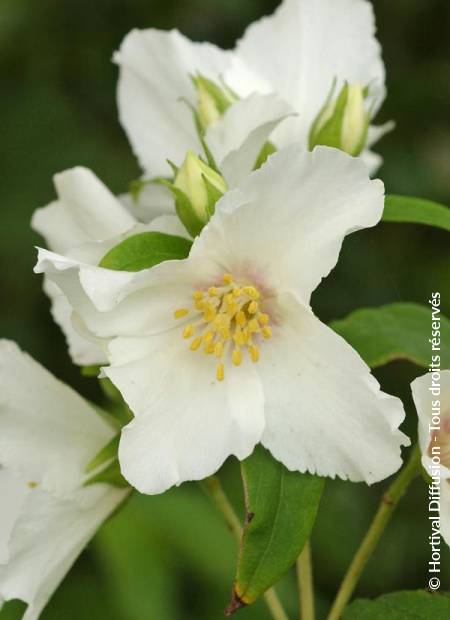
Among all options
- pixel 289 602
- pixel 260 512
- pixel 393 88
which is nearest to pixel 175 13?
pixel 393 88

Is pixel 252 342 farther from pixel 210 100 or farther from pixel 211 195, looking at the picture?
pixel 210 100

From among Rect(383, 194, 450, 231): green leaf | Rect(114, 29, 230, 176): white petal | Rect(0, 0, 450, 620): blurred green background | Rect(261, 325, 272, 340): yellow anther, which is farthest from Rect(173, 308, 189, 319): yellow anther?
Rect(0, 0, 450, 620): blurred green background

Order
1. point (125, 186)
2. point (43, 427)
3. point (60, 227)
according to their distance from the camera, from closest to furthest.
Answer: point (43, 427) → point (60, 227) → point (125, 186)

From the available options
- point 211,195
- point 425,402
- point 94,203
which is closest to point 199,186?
point 211,195

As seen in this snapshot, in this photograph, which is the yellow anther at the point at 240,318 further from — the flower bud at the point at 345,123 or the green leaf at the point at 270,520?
the flower bud at the point at 345,123

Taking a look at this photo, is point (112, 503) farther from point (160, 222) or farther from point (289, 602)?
point (289, 602)

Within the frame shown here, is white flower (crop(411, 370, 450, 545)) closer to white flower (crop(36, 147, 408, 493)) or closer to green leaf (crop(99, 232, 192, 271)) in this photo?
white flower (crop(36, 147, 408, 493))
